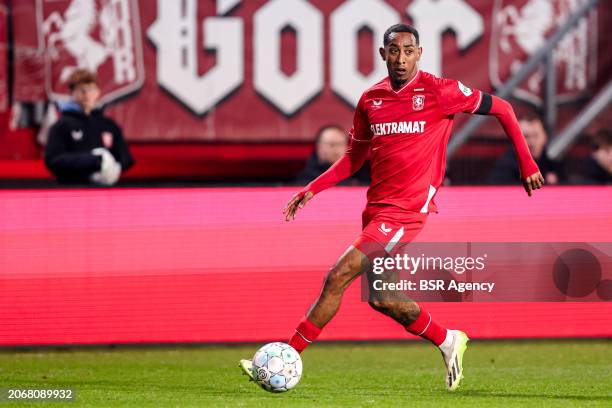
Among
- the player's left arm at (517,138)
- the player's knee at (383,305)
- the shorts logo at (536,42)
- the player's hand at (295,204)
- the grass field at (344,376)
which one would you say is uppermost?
the shorts logo at (536,42)

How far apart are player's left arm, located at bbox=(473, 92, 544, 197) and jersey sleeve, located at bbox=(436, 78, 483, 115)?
0.16ft

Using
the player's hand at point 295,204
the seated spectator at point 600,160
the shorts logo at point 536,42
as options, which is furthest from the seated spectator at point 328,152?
the player's hand at point 295,204

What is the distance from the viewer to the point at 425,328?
7961 millimetres

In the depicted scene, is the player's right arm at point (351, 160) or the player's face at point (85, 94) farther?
the player's face at point (85, 94)

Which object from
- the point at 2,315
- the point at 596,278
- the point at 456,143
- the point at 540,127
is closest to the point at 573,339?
the point at 596,278

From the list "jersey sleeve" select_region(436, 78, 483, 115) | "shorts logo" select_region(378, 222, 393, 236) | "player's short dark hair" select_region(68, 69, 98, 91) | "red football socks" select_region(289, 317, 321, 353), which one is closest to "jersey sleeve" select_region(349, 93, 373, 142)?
"jersey sleeve" select_region(436, 78, 483, 115)

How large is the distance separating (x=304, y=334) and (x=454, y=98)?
5.30 feet

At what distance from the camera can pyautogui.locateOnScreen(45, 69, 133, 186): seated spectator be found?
10562 mm

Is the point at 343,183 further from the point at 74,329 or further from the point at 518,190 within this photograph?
the point at 74,329

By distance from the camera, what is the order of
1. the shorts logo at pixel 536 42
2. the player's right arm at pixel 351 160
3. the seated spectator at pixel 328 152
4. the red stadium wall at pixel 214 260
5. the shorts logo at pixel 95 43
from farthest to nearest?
the shorts logo at pixel 536 42
the shorts logo at pixel 95 43
the seated spectator at pixel 328 152
the red stadium wall at pixel 214 260
the player's right arm at pixel 351 160

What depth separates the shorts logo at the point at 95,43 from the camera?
12875mm

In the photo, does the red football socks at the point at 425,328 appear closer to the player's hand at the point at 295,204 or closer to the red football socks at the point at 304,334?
the red football socks at the point at 304,334

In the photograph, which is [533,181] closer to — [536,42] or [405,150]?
[405,150]

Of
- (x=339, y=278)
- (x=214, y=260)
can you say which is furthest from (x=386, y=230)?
(x=214, y=260)
